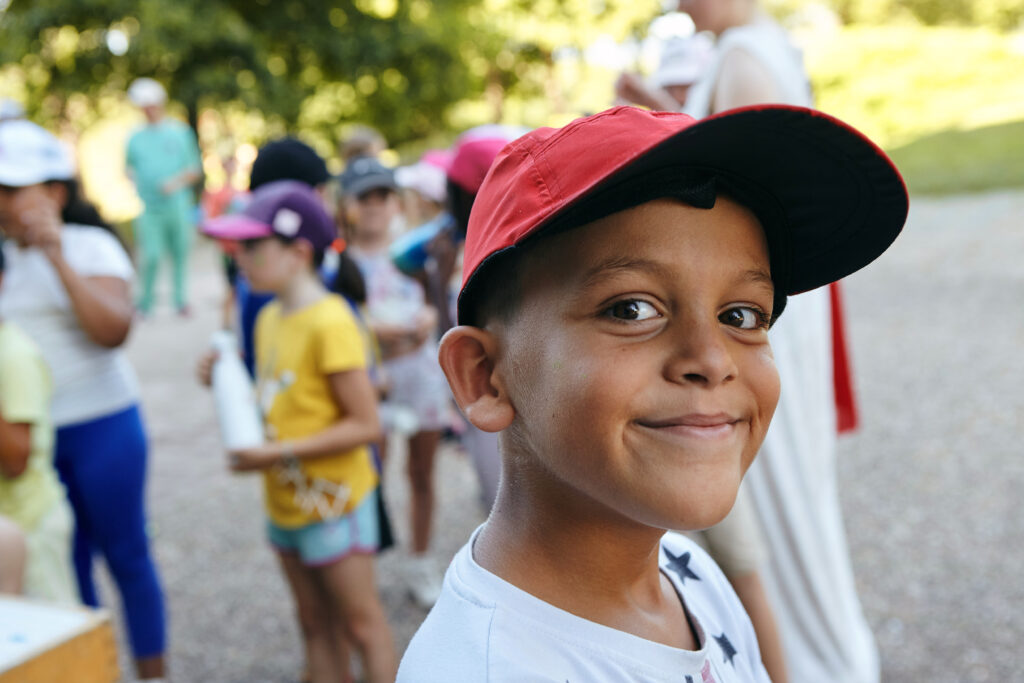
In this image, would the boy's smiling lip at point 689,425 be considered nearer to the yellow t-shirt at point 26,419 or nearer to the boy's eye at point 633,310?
the boy's eye at point 633,310

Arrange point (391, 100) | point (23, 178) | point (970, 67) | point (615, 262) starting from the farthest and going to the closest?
1. point (391, 100)
2. point (970, 67)
3. point (23, 178)
4. point (615, 262)

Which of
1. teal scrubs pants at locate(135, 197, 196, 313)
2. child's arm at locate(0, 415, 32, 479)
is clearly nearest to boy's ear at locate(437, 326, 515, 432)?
child's arm at locate(0, 415, 32, 479)

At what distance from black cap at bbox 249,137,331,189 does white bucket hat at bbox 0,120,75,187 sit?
75 cm

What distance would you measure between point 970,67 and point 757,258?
22.8 metres

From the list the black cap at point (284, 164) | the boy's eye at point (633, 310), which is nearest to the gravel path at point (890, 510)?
the black cap at point (284, 164)

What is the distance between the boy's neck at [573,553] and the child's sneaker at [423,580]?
2.91m

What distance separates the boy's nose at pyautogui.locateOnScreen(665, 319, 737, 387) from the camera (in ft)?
3.27

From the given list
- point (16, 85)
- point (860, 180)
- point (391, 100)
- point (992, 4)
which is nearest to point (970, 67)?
point (391, 100)

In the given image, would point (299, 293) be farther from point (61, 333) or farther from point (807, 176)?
point (807, 176)

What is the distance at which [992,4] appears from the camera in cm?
3347

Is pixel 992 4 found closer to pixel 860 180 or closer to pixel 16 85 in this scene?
pixel 16 85

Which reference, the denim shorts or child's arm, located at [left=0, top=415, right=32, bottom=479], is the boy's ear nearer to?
the denim shorts

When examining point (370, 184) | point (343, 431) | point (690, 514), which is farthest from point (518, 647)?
point (370, 184)

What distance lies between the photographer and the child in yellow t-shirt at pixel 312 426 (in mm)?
2754
